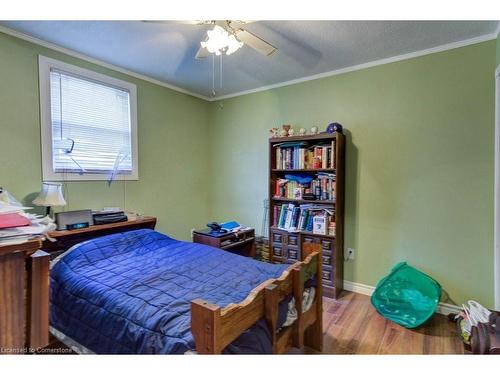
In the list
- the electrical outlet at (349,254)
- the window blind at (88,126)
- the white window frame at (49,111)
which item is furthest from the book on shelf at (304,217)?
the white window frame at (49,111)

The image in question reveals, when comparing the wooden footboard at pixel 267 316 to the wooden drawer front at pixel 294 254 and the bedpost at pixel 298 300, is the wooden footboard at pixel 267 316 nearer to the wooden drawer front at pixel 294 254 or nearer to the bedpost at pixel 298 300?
the bedpost at pixel 298 300

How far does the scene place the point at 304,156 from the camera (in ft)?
9.35

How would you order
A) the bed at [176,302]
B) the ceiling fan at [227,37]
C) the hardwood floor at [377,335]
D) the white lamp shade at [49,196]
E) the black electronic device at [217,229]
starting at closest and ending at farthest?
1. the bed at [176,302]
2. the ceiling fan at [227,37]
3. the hardwood floor at [377,335]
4. the white lamp shade at [49,196]
5. the black electronic device at [217,229]

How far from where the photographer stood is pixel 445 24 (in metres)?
1.98

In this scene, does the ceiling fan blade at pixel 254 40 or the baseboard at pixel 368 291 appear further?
the baseboard at pixel 368 291

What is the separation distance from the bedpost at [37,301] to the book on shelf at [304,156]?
7.99 feet

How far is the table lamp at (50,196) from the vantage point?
212cm

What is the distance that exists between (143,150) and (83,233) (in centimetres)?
114

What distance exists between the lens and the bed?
1153 mm

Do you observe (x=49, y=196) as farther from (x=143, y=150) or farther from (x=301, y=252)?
(x=301, y=252)

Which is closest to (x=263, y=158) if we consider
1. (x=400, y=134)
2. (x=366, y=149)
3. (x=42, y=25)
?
A: (x=366, y=149)

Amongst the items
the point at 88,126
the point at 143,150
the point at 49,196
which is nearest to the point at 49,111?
the point at 88,126

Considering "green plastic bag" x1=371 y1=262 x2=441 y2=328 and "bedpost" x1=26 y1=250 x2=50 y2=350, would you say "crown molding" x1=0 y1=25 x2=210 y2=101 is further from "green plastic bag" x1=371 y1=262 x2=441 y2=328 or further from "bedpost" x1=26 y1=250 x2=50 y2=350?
"green plastic bag" x1=371 y1=262 x2=441 y2=328

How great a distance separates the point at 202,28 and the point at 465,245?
9.27ft
